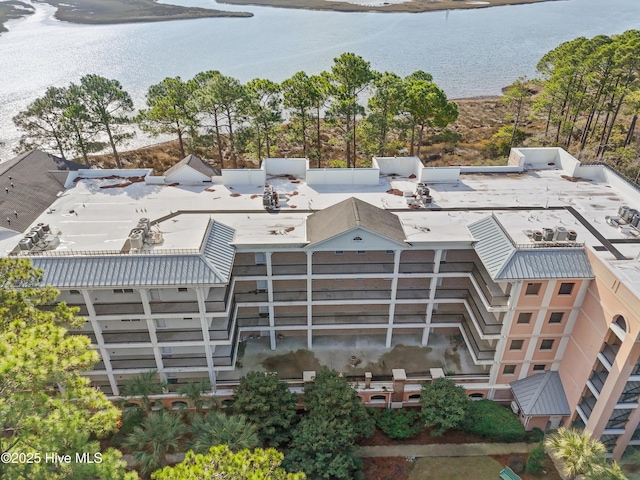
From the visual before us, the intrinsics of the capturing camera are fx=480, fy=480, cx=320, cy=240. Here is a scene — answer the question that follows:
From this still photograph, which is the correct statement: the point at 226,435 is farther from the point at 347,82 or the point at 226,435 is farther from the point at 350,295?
the point at 347,82

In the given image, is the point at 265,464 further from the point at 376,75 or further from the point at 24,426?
the point at 376,75

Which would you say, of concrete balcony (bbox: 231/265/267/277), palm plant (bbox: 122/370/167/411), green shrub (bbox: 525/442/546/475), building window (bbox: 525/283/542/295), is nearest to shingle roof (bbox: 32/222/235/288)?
concrete balcony (bbox: 231/265/267/277)

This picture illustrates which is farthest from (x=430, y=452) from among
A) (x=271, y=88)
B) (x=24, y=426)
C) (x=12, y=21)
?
(x=12, y=21)

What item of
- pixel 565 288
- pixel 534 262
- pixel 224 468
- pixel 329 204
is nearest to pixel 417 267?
pixel 534 262

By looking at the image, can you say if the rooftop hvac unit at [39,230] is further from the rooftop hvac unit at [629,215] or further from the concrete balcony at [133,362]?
the rooftop hvac unit at [629,215]

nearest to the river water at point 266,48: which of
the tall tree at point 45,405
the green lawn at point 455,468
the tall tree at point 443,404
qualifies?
the tall tree at point 443,404

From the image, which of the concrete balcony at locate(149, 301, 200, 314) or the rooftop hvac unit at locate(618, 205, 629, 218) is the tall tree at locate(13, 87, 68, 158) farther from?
the rooftop hvac unit at locate(618, 205, 629, 218)
